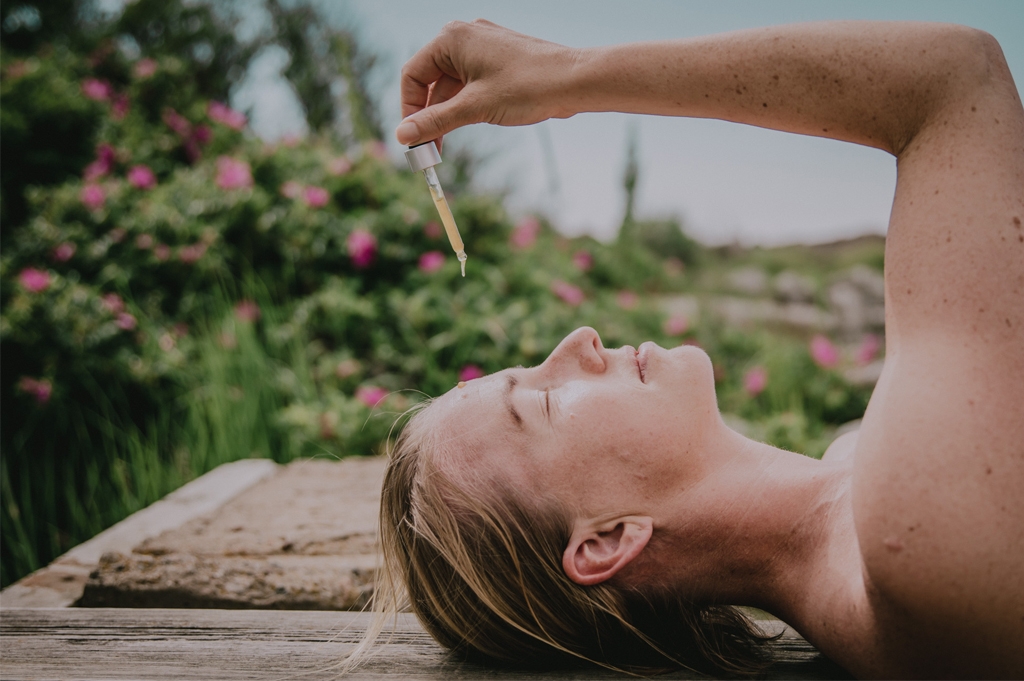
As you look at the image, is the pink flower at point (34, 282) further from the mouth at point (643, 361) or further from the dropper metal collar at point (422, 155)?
the mouth at point (643, 361)

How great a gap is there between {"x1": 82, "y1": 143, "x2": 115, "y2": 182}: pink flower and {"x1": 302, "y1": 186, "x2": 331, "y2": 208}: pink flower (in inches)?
57.1

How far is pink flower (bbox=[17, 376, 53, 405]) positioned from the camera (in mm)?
3158

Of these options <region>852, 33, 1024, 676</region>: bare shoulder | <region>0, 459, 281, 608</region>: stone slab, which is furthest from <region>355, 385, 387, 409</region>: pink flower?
<region>852, 33, 1024, 676</region>: bare shoulder

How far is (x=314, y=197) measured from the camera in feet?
13.6

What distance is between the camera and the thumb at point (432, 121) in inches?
56.4

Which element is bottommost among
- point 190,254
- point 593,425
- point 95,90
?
point 593,425

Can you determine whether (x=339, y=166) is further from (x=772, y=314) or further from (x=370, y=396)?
(x=772, y=314)

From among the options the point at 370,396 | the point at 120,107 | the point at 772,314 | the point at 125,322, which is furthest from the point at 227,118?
the point at 772,314

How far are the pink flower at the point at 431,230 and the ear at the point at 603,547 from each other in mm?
3115

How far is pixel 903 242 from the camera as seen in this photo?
1187 mm

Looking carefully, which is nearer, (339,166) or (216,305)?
(216,305)

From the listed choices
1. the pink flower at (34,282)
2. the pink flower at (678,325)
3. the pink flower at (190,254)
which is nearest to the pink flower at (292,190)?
the pink flower at (190,254)

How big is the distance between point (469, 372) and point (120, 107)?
12.0 ft

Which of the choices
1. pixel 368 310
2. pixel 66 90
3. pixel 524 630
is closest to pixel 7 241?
pixel 66 90
